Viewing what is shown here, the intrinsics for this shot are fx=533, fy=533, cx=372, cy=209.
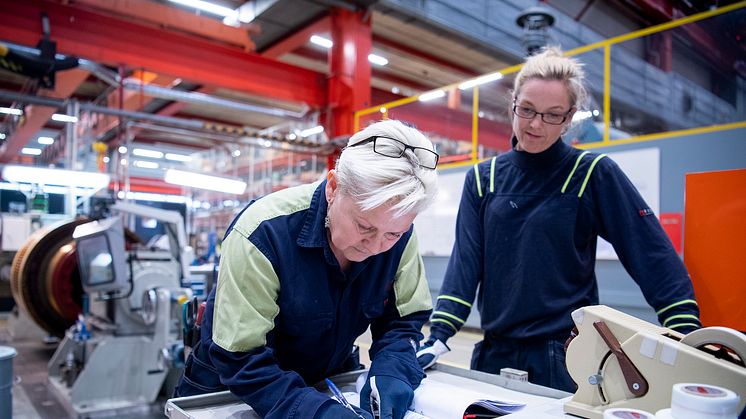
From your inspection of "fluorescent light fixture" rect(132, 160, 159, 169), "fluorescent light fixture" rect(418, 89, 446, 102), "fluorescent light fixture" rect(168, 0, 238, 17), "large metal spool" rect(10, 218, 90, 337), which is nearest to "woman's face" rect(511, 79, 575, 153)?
"fluorescent light fixture" rect(418, 89, 446, 102)

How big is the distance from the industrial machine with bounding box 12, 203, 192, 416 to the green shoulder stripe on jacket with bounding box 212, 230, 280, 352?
2772 mm

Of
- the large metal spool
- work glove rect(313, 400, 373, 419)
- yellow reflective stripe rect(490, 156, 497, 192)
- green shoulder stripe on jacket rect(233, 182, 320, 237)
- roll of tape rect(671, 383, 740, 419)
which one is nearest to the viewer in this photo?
roll of tape rect(671, 383, 740, 419)

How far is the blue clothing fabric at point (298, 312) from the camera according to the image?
0.97 metres

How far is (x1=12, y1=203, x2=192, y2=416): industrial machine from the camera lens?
3.85m

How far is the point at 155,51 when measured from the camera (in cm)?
596

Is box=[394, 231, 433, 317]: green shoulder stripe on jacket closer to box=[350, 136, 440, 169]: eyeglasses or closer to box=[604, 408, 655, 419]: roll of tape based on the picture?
box=[350, 136, 440, 169]: eyeglasses

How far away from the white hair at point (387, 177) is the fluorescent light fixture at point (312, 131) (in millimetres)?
6166

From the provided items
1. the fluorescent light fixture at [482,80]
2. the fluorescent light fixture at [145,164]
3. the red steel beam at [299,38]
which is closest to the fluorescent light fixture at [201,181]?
the fluorescent light fixture at [482,80]

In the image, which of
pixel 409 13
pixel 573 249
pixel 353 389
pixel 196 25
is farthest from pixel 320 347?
pixel 409 13

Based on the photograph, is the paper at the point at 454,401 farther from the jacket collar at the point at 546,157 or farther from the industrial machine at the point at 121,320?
the industrial machine at the point at 121,320

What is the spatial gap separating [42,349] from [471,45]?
23.5 ft

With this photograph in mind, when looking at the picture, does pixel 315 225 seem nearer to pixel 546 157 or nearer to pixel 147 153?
pixel 546 157

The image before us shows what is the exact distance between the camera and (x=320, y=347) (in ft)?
3.78

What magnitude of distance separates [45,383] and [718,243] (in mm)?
5168
